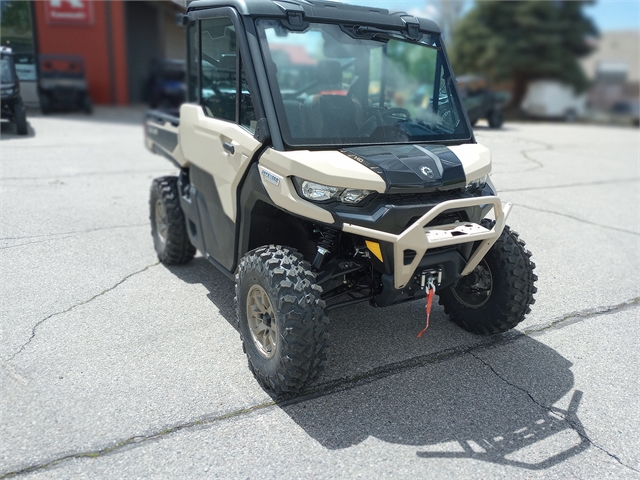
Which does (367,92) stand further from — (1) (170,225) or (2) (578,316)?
(2) (578,316)

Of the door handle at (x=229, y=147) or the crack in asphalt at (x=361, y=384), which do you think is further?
the door handle at (x=229, y=147)

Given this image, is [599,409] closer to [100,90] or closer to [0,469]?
[0,469]

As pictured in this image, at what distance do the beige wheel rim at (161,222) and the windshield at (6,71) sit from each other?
3975 millimetres

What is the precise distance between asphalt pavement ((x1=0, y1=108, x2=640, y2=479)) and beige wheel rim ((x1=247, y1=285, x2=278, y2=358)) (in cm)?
26

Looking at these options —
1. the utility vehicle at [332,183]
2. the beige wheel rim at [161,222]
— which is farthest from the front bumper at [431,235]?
the beige wheel rim at [161,222]

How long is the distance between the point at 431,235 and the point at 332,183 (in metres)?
0.63

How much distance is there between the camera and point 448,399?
138 inches

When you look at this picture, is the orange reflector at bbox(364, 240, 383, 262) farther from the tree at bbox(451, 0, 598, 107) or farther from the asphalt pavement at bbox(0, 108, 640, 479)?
the tree at bbox(451, 0, 598, 107)

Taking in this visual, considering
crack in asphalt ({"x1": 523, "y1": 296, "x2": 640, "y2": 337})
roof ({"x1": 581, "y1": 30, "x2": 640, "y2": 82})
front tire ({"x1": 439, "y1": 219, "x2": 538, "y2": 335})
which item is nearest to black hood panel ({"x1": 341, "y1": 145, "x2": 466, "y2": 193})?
front tire ({"x1": 439, "y1": 219, "x2": 538, "y2": 335})

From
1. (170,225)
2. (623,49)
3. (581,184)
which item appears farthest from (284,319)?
(623,49)

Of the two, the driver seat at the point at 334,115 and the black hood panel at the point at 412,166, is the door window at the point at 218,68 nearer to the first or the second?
the driver seat at the point at 334,115

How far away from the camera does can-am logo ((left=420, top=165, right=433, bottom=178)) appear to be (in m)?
3.37

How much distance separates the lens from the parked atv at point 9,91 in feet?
25.6

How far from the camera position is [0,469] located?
108 inches
